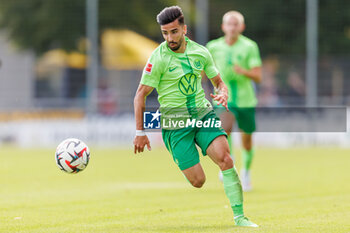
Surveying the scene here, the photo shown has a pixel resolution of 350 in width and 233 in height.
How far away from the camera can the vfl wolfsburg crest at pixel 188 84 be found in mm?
8117

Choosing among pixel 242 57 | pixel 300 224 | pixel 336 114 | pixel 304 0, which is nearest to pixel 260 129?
pixel 336 114

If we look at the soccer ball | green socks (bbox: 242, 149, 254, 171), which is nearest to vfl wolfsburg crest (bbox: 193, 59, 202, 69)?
the soccer ball

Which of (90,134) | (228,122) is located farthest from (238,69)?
(90,134)

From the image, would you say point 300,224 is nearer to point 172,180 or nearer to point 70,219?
point 70,219

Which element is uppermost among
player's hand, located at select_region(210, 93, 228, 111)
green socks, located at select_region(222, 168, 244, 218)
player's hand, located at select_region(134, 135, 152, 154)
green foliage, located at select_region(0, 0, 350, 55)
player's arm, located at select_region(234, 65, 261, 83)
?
green foliage, located at select_region(0, 0, 350, 55)

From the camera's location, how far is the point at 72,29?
27.1 metres

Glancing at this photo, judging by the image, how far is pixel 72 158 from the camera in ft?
29.0

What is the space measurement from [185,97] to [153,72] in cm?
48

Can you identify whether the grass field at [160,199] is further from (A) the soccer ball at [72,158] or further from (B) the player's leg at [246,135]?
(A) the soccer ball at [72,158]

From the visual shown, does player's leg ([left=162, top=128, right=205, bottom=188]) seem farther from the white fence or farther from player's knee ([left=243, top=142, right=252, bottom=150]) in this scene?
the white fence

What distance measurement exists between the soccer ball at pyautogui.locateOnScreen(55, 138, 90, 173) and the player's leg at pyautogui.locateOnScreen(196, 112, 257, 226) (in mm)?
1612

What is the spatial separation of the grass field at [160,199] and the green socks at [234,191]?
0.71 ft

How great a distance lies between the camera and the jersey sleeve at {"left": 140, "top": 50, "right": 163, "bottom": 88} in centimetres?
789

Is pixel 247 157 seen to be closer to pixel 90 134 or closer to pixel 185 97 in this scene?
pixel 185 97
